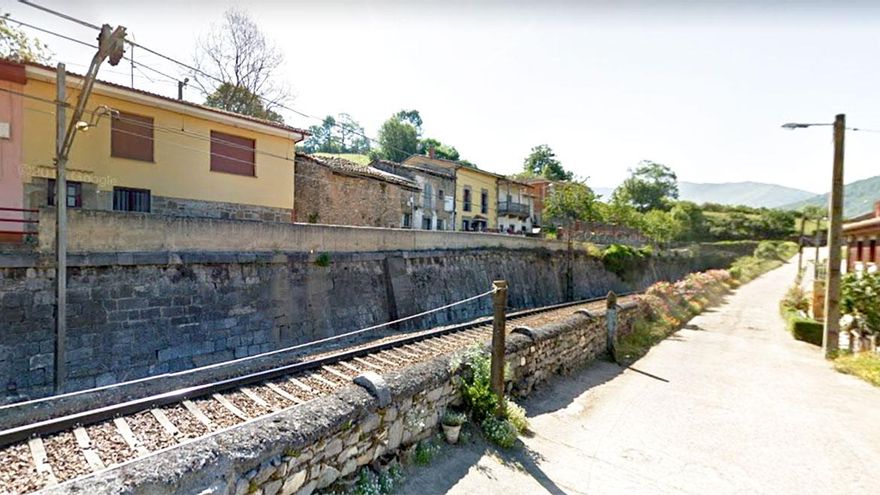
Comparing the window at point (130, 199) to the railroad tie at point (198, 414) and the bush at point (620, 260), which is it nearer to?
the railroad tie at point (198, 414)

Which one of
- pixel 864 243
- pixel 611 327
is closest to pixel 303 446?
pixel 611 327

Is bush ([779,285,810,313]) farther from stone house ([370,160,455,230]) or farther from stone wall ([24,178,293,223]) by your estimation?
stone wall ([24,178,293,223])

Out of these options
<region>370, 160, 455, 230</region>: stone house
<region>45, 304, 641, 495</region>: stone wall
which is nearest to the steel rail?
<region>45, 304, 641, 495</region>: stone wall

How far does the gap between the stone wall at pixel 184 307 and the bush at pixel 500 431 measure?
21.4ft

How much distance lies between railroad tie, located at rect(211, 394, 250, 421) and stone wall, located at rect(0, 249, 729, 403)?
15.2ft

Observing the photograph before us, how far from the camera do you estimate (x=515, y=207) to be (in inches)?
1508

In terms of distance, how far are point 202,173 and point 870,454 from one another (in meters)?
17.4

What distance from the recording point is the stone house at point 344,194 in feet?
59.7

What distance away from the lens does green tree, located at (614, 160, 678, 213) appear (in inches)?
2670

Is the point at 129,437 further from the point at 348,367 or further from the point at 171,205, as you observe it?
the point at 171,205

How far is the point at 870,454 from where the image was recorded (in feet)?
19.2

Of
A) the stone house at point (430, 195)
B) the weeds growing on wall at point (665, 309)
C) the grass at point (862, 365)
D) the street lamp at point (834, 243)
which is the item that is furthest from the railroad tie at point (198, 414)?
the stone house at point (430, 195)

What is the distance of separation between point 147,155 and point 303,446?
13.2 meters

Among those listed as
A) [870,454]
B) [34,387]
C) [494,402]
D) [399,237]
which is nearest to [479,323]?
[494,402]
